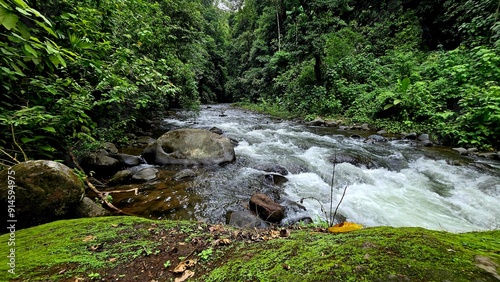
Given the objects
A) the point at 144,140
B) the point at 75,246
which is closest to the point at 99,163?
the point at 144,140

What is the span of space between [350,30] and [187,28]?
42.2 ft

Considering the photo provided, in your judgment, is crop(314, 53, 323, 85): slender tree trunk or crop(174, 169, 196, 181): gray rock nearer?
crop(174, 169, 196, 181): gray rock

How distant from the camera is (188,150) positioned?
638 cm

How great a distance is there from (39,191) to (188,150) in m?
3.97

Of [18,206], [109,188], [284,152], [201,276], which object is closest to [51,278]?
[201,276]

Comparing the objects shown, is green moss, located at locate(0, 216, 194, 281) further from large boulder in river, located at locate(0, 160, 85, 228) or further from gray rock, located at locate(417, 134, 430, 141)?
Result: gray rock, located at locate(417, 134, 430, 141)

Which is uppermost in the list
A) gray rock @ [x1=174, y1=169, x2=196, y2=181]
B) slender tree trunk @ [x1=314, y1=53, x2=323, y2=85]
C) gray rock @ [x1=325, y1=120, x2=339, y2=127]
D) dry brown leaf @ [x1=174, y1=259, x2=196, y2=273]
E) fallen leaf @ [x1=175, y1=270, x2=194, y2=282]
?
slender tree trunk @ [x1=314, y1=53, x2=323, y2=85]

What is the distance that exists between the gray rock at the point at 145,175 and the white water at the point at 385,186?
1.51 m

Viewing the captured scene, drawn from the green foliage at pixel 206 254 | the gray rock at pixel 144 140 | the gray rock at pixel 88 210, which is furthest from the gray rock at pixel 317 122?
the green foliage at pixel 206 254

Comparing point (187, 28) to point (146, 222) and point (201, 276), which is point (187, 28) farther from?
point (201, 276)

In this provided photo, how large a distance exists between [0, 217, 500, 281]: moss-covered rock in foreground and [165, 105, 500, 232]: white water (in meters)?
2.21

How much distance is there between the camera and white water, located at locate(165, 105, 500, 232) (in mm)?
4008

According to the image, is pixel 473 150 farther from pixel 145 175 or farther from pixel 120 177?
pixel 120 177

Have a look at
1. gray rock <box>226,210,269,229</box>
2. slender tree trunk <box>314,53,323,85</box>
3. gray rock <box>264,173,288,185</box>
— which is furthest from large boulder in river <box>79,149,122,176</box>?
slender tree trunk <box>314,53,323,85</box>
